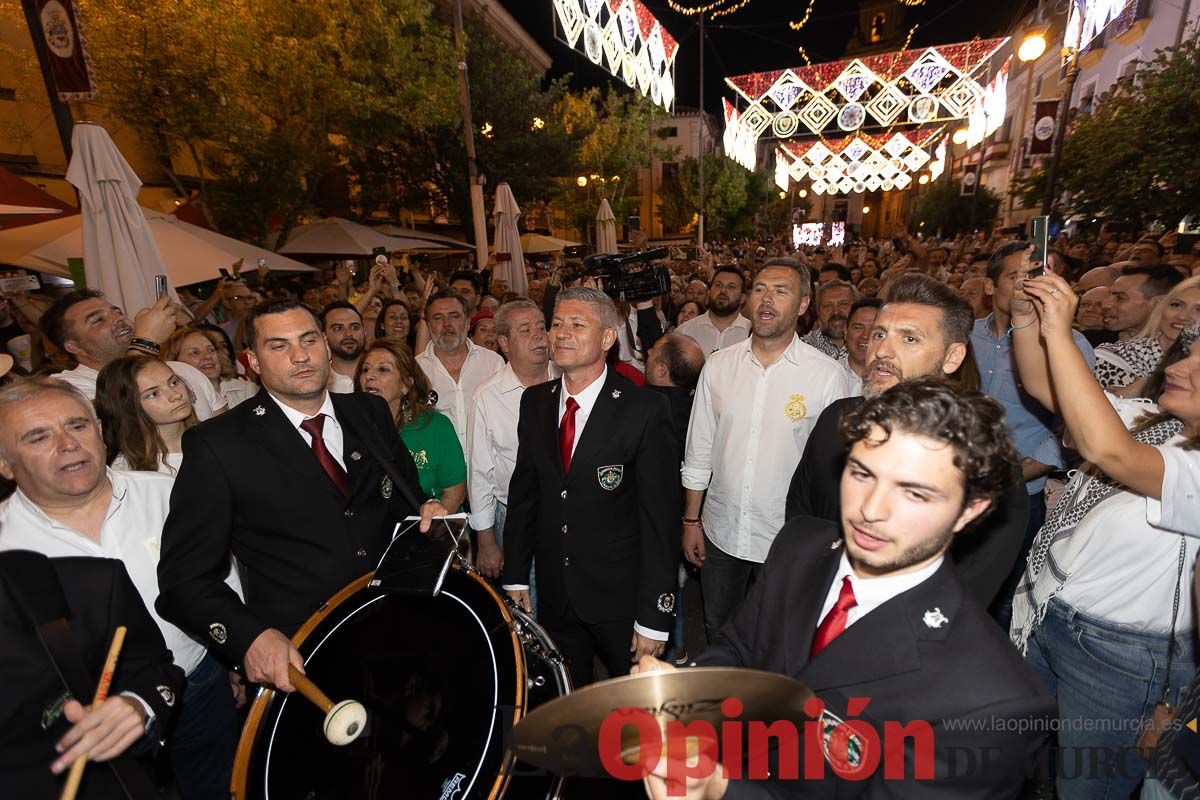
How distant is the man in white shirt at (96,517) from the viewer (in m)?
2.24

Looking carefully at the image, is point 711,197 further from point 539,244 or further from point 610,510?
point 610,510

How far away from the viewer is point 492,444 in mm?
4082

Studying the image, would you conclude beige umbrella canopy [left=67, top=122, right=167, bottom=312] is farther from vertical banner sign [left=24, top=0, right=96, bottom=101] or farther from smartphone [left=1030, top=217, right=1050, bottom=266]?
smartphone [left=1030, top=217, right=1050, bottom=266]

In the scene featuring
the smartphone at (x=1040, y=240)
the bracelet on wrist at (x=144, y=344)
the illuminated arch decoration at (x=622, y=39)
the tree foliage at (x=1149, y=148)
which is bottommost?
the bracelet on wrist at (x=144, y=344)

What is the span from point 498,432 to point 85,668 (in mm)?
2509

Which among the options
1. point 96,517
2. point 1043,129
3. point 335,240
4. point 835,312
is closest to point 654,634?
point 96,517

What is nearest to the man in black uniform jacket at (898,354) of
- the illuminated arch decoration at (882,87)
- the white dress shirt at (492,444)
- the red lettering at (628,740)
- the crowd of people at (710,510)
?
the crowd of people at (710,510)

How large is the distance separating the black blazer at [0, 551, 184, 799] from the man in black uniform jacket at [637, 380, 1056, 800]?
1809 mm

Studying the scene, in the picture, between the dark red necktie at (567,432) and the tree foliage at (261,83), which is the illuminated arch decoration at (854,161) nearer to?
the tree foliage at (261,83)

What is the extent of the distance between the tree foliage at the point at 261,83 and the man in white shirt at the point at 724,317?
37.1 feet

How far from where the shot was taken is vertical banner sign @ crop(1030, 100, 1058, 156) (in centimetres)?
1220

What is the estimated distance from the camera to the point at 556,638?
130 inches

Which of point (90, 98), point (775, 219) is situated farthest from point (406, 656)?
point (775, 219)

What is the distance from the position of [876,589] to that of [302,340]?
2.53 metres
